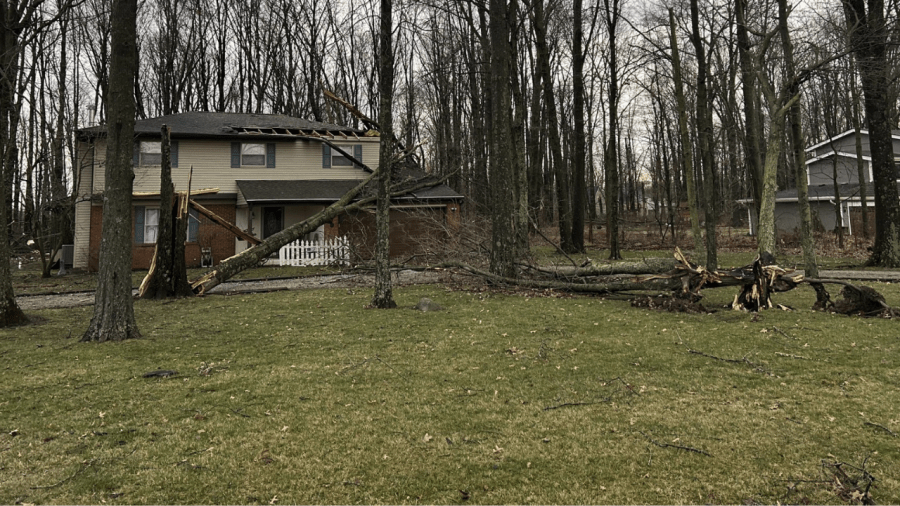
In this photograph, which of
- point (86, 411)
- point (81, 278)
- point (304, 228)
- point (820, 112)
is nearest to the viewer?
point (86, 411)

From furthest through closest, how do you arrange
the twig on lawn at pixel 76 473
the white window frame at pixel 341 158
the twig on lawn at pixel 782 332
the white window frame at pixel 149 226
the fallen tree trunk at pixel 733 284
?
the white window frame at pixel 341 158 → the white window frame at pixel 149 226 → the fallen tree trunk at pixel 733 284 → the twig on lawn at pixel 782 332 → the twig on lawn at pixel 76 473

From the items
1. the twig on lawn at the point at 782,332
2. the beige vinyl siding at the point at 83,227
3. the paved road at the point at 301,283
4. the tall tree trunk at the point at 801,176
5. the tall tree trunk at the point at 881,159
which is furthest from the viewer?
the beige vinyl siding at the point at 83,227

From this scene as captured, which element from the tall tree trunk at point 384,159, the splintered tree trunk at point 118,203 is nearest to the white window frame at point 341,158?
the tall tree trunk at point 384,159

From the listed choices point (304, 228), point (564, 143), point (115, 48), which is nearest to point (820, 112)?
point (564, 143)

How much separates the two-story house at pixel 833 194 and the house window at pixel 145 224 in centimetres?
2945

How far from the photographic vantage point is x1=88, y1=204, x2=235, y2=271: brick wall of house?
779 inches

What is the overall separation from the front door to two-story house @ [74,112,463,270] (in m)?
0.04

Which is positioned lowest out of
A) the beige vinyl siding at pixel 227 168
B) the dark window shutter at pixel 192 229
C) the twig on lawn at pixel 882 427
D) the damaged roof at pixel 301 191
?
the twig on lawn at pixel 882 427

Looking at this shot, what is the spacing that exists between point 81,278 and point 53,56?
1838 centimetres

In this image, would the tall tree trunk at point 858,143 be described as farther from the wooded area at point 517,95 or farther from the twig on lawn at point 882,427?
the twig on lawn at point 882,427

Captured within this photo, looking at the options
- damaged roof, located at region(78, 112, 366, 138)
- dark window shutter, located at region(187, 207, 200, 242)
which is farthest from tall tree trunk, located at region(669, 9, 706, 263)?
dark window shutter, located at region(187, 207, 200, 242)

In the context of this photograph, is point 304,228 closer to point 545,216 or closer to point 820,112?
point 545,216

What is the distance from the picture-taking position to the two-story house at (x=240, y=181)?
2025cm

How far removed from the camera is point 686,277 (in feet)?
30.2
